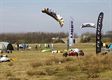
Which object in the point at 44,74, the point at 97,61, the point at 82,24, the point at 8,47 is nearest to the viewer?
the point at 44,74

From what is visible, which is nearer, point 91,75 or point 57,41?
point 91,75

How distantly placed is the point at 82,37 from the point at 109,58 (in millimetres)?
66922

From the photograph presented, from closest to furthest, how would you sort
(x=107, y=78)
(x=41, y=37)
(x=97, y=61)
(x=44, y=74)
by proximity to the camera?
(x=107, y=78) < (x=44, y=74) < (x=97, y=61) < (x=41, y=37)

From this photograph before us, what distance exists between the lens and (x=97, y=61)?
806 inches

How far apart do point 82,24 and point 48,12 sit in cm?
592

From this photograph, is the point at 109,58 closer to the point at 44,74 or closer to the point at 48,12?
the point at 44,74

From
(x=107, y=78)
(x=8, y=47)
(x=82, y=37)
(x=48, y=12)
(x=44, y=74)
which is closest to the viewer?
(x=107, y=78)

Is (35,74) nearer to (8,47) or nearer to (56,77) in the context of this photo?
(56,77)

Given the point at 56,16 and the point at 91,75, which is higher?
the point at 56,16

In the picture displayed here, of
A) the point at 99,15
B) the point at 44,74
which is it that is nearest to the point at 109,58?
the point at 44,74

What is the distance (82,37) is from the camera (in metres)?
88.1

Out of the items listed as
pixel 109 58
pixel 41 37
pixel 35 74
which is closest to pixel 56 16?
pixel 109 58

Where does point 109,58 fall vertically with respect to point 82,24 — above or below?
below

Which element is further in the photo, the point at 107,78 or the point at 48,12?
the point at 48,12
